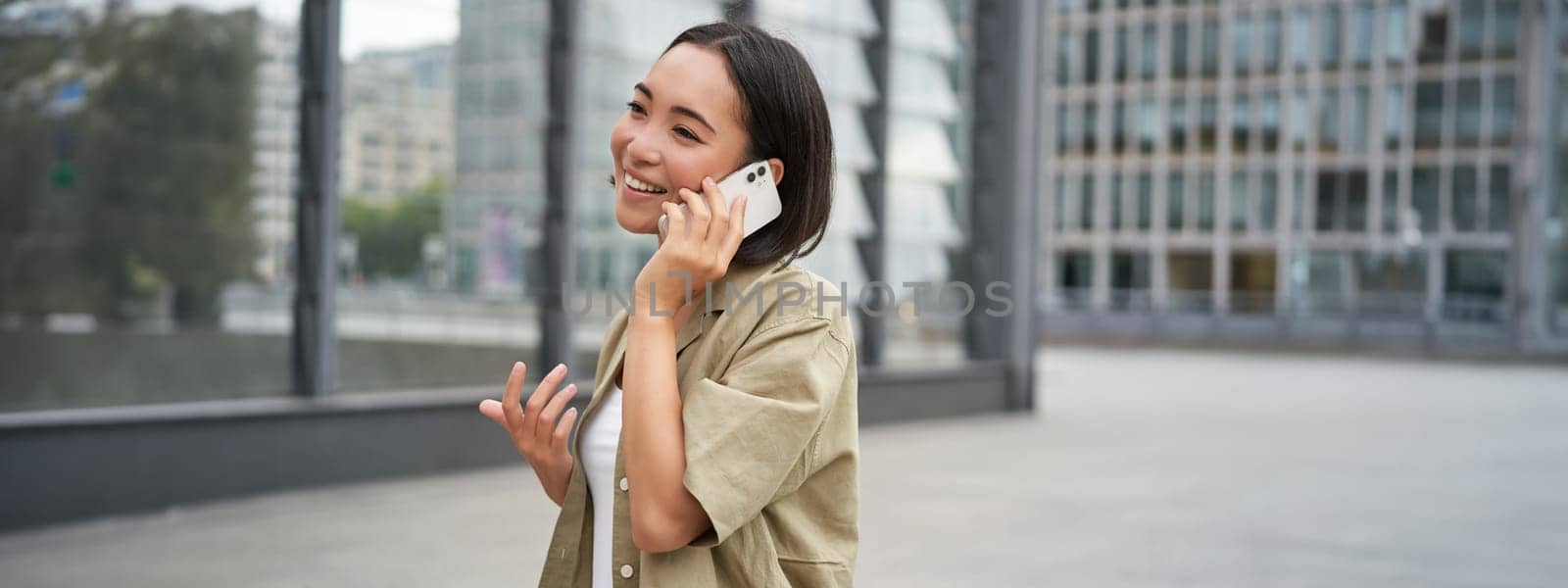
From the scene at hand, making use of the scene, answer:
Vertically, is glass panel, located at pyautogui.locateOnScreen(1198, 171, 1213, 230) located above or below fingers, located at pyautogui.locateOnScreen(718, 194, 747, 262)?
above

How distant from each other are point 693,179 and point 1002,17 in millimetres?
15258

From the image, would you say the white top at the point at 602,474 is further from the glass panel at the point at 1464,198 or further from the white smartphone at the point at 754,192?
the glass panel at the point at 1464,198

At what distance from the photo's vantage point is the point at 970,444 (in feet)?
43.1

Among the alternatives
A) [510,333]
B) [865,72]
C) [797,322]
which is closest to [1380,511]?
[510,333]

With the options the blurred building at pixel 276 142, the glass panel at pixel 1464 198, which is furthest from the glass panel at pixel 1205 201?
the blurred building at pixel 276 142

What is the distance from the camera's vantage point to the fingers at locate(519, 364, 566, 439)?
6.11 ft

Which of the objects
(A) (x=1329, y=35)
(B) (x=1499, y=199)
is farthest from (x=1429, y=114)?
(A) (x=1329, y=35)

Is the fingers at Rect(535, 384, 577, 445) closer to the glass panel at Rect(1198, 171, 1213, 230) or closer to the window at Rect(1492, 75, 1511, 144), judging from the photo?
the window at Rect(1492, 75, 1511, 144)

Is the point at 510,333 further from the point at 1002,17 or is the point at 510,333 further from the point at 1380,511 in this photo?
the point at 1002,17

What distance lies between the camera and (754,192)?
5.69 feet

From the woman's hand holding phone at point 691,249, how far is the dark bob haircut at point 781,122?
13 cm

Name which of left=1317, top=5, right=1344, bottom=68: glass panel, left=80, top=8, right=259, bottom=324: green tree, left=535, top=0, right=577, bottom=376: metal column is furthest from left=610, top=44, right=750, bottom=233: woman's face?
left=1317, top=5, right=1344, bottom=68: glass panel

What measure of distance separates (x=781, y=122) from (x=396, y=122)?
9.37 metres

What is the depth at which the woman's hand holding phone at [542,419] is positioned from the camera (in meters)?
1.86
